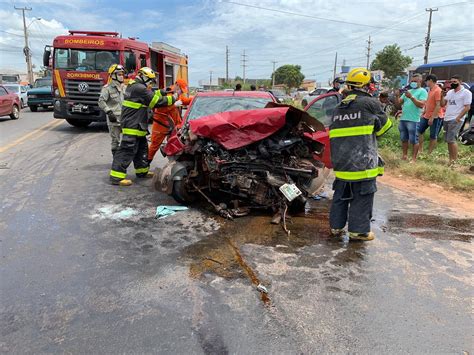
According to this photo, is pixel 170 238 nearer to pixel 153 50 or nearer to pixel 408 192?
pixel 408 192

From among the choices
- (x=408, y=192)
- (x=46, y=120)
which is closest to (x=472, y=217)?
(x=408, y=192)

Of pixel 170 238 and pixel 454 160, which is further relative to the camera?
pixel 454 160

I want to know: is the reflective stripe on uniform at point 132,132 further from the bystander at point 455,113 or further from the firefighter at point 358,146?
the bystander at point 455,113

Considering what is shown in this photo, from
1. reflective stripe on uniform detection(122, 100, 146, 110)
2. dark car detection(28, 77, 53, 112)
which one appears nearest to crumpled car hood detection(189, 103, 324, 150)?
reflective stripe on uniform detection(122, 100, 146, 110)

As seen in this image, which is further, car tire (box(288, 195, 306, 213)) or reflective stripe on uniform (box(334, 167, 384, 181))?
car tire (box(288, 195, 306, 213))

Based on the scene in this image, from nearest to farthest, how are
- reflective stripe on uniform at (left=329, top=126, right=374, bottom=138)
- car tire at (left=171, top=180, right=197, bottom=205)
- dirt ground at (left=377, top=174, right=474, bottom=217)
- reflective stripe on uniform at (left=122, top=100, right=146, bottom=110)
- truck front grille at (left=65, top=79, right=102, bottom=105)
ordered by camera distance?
1. reflective stripe on uniform at (left=329, top=126, right=374, bottom=138)
2. car tire at (left=171, top=180, right=197, bottom=205)
3. dirt ground at (left=377, top=174, right=474, bottom=217)
4. reflective stripe on uniform at (left=122, top=100, right=146, bottom=110)
5. truck front grille at (left=65, top=79, right=102, bottom=105)

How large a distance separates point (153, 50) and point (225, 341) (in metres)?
14.1

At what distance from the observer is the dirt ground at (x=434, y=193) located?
590 cm

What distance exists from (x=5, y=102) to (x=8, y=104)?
207 millimetres

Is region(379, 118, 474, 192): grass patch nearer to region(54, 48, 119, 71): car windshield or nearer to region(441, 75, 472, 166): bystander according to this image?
region(441, 75, 472, 166): bystander

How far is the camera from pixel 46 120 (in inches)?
647

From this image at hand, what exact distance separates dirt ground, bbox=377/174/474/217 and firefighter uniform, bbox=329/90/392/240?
208 cm

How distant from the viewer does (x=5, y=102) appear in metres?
15.8

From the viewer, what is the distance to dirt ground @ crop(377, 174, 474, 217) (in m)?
5.90
